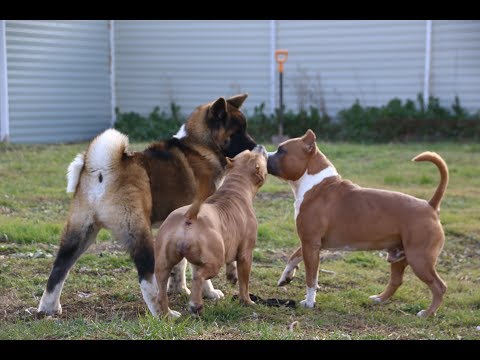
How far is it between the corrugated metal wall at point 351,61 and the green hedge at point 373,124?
41 cm

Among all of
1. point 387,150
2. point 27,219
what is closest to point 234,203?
point 27,219

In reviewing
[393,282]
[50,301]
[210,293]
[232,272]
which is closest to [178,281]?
[210,293]

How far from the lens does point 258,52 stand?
741 inches

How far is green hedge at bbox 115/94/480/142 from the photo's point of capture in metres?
16.9

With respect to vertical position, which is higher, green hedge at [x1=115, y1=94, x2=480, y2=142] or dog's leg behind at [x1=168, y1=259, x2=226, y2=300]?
green hedge at [x1=115, y1=94, x2=480, y2=142]

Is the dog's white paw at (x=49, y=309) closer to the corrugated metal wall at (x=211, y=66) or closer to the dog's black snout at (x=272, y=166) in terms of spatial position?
the dog's black snout at (x=272, y=166)

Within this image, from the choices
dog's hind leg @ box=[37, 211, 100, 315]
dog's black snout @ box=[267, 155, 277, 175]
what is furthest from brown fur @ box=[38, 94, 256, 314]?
dog's black snout @ box=[267, 155, 277, 175]

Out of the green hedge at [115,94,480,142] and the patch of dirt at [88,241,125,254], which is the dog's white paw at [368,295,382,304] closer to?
the patch of dirt at [88,241,125,254]

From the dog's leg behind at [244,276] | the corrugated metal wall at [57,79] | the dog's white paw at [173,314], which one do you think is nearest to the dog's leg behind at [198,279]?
the dog's white paw at [173,314]

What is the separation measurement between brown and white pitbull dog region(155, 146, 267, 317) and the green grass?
1.00 ft

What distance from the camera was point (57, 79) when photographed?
1773 cm

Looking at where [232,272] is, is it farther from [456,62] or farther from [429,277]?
[456,62]

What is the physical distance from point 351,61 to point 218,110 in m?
11.1

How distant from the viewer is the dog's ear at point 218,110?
7410mm
